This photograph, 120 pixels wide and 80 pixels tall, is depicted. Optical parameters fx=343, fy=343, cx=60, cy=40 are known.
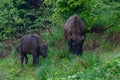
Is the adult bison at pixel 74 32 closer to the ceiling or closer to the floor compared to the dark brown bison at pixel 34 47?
closer to the ceiling

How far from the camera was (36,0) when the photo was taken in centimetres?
2131

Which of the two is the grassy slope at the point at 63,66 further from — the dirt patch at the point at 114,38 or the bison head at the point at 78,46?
the dirt patch at the point at 114,38

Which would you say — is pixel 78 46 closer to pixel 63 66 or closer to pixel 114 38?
pixel 114 38

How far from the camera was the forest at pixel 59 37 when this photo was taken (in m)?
11.6

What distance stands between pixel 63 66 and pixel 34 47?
3.11 meters

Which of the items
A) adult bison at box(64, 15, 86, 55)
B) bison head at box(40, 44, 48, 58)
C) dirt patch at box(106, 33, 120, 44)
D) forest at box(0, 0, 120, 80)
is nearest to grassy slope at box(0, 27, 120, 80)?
forest at box(0, 0, 120, 80)

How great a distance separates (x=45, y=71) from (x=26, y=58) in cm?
421

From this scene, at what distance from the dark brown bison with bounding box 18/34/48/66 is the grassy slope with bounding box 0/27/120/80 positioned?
35cm

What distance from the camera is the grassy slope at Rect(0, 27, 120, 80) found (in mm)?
9711

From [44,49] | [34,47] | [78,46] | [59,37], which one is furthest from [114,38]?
[34,47]

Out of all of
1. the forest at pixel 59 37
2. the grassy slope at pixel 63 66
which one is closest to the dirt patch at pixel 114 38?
the forest at pixel 59 37

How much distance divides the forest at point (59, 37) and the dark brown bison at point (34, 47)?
0.36 meters

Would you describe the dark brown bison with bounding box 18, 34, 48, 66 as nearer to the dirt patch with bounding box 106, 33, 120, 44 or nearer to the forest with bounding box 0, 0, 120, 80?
the forest with bounding box 0, 0, 120, 80

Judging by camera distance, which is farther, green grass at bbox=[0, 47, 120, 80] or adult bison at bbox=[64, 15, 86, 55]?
adult bison at bbox=[64, 15, 86, 55]
